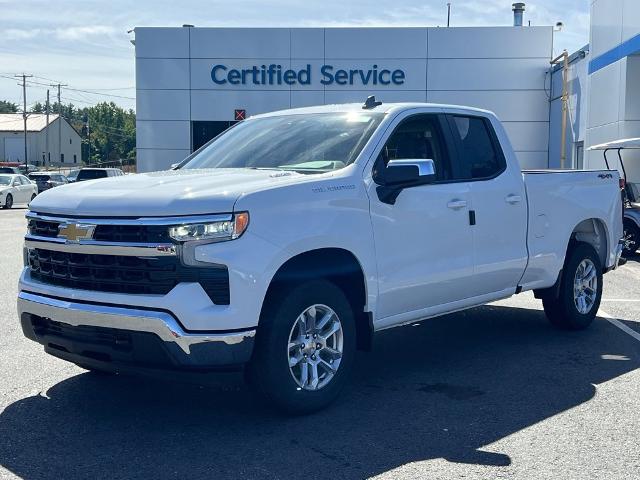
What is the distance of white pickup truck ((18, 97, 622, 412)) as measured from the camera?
4711 millimetres

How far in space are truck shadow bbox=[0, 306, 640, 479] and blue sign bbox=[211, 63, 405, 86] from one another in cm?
2296

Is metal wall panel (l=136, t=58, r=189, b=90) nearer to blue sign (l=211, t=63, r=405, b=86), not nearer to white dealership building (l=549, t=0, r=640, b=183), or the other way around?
blue sign (l=211, t=63, r=405, b=86)

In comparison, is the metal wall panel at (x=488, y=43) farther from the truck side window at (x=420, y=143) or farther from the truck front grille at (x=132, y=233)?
the truck front grille at (x=132, y=233)

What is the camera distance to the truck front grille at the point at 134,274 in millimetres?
4684

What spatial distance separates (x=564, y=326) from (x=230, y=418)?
13.8 feet

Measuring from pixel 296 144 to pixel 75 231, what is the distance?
1.94 m

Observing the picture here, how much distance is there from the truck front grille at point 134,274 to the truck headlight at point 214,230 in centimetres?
15

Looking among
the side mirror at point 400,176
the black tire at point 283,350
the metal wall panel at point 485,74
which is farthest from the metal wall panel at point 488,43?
the black tire at point 283,350

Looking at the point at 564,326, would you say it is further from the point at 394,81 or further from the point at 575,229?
the point at 394,81

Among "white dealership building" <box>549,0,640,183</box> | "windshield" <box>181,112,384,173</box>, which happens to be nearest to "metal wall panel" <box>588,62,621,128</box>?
"white dealership building" <box>549,0,640,183</box>

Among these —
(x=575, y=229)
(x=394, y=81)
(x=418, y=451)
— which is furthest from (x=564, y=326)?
(x=394, y=81)

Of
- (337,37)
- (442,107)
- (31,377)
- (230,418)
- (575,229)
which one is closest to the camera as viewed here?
(230,418)

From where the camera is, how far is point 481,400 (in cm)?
579

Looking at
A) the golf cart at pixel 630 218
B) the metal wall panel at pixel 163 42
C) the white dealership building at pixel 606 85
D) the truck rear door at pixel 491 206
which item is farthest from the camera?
the metal wall panel at pixel 163 42
